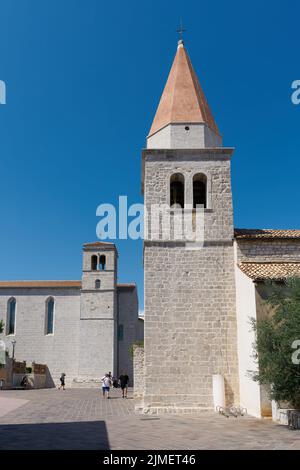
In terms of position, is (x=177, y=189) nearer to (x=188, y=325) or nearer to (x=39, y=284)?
(x=188, y=325)

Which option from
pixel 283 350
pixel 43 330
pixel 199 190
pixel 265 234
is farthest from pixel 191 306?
pixel 43 330

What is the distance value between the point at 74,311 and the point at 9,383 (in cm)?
1113

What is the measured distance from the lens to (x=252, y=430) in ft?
37.6

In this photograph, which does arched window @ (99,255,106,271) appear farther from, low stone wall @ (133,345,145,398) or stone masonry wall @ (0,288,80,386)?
low stone wall @ (133,345,145,398)

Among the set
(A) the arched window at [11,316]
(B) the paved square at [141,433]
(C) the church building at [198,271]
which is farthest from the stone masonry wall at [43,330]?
(B) the paved square at [141,433]

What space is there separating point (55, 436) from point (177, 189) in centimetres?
1084

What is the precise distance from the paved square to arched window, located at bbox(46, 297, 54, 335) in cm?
3097

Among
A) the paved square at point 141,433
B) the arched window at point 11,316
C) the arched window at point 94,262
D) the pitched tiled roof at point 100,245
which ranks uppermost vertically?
the pitched tiled roof at point 100,245

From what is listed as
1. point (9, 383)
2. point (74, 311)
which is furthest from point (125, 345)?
point (9, 383)

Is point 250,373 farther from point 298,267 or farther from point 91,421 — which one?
point 91,421

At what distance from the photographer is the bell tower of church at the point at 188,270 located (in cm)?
1597

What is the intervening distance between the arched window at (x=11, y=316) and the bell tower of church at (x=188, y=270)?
107 ft

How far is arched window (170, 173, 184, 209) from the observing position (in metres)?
18.5

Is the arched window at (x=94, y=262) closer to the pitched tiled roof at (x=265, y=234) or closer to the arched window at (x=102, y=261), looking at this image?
the arched window at (x=102, y=261)
